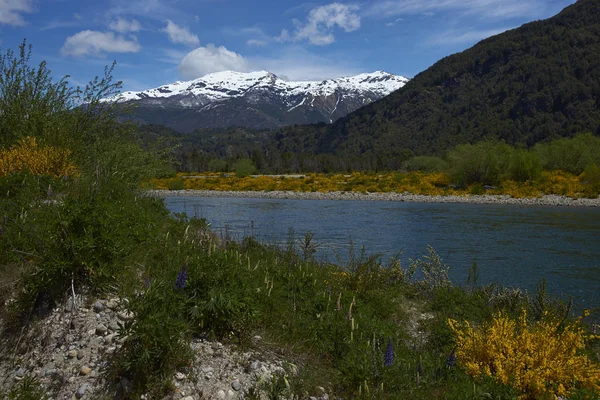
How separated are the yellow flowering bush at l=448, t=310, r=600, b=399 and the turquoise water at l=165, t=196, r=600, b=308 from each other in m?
3.46

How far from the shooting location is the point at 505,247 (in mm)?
15188

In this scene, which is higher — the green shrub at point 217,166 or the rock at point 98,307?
the green shrub at point 217,166

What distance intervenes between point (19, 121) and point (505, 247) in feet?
47.5

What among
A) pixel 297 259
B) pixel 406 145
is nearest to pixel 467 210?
pixel 297 259

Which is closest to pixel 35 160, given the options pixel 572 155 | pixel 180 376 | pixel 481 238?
pixel 180 376

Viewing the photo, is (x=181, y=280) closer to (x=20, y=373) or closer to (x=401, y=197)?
(x=20, y=373)

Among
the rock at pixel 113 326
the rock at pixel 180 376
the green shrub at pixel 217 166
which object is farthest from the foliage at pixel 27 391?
the green shrub at pixel 217 166

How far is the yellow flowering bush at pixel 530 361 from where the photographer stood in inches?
171

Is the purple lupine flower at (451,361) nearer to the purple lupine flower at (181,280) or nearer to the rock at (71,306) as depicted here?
the purple lupine flower at (181,280)

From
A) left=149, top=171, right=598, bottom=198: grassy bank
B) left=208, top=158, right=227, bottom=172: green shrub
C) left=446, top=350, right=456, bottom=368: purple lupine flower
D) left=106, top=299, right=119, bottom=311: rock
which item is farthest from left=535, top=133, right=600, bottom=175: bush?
left=208, top=158, right=227, bottom=172: green shrub

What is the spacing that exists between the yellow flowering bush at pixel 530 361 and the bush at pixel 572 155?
44.1 meters

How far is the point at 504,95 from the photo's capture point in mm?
110438

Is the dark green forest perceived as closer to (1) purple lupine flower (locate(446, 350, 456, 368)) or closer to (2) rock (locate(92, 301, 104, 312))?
(2) rock (locate(92, 301, 104, 312))

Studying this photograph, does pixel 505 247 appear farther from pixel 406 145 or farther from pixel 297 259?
pixel 406 145
